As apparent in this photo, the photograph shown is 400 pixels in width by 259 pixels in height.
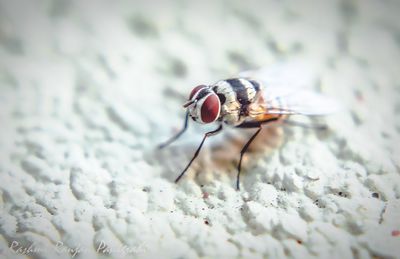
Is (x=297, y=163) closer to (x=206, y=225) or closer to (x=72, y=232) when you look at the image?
(x=206, y=225)

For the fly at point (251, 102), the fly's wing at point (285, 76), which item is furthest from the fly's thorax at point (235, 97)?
the fly's wing at point (285, 76)

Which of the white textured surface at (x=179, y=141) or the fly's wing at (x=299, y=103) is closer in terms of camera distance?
the white textured surface at (x=179, y=141)

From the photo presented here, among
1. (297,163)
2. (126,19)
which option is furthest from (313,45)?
(126,19)

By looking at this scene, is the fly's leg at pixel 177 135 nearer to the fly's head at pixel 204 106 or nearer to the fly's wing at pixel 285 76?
the fly's head at pixel 204 106

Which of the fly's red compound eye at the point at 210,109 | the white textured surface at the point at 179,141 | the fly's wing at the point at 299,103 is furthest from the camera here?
the fly's wing at the point at 299,103

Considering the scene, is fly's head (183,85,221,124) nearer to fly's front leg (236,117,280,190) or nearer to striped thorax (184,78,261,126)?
striped thorax (184,78,261,126)

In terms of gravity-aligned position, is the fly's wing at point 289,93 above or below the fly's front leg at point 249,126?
above

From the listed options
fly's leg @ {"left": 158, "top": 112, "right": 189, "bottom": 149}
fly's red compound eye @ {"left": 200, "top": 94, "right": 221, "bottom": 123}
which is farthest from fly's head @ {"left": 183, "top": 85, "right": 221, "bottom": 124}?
fly's leg @ {"left": 158, "top": 112, "right": 189, "bottom": 149}
